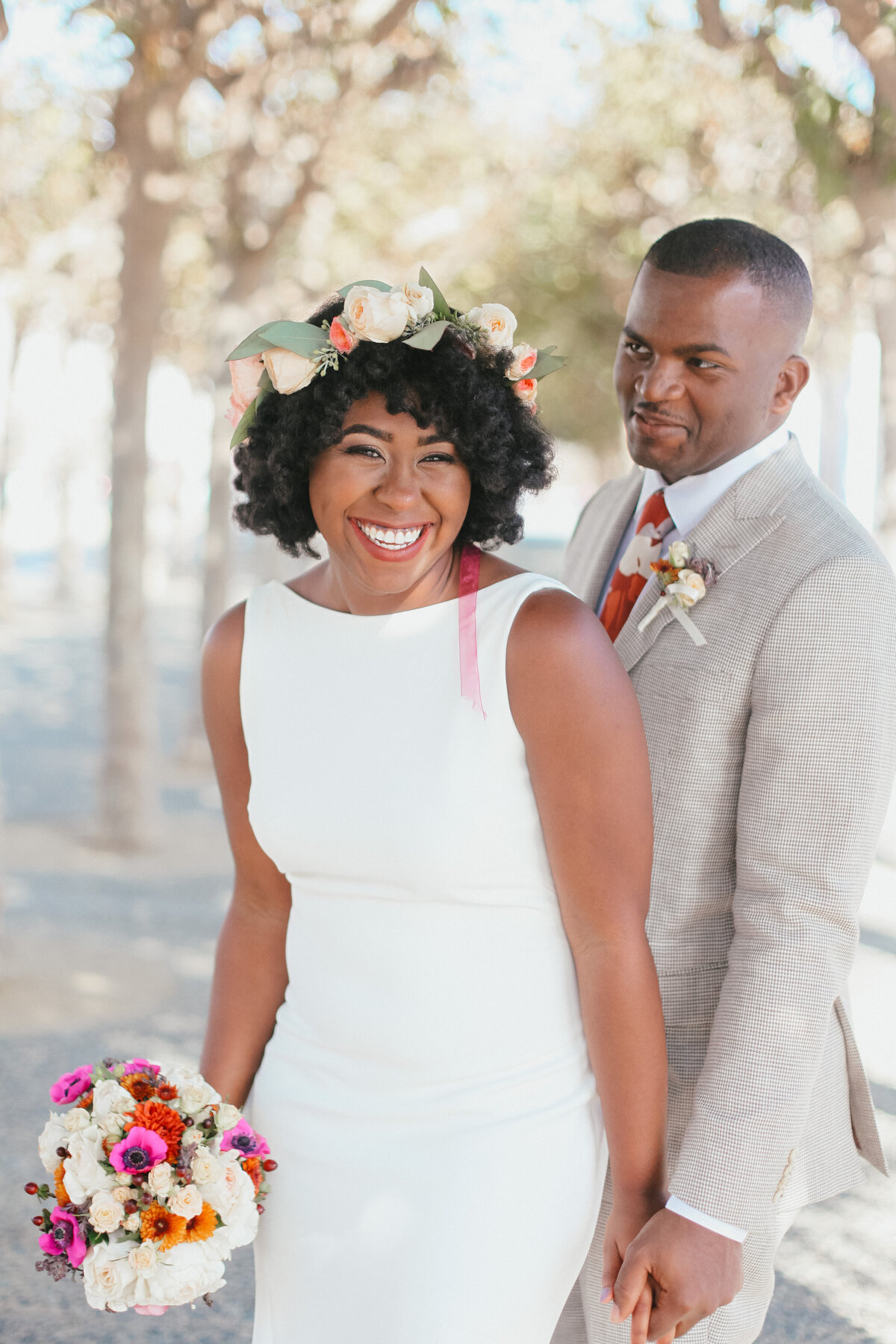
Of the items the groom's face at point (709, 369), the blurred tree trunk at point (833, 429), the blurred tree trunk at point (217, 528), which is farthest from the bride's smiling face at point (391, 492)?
the blurred tree trunk at point (833, 429)

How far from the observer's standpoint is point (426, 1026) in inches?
81.3

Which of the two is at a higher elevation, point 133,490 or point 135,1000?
point 133,490

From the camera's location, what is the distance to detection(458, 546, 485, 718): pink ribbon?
2.05 metres

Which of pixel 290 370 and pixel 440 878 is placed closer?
pixel 440 878

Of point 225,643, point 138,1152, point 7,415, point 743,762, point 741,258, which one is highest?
point 7,415

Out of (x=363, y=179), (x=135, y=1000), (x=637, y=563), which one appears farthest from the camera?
(x=363, y=179)

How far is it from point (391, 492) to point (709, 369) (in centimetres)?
67

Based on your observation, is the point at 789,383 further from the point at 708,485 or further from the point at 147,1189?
the point at 147,1189

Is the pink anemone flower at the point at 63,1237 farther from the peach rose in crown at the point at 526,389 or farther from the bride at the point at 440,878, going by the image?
A: the peach rose in crown at the point at 526,389

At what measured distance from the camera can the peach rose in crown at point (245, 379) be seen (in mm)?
2256

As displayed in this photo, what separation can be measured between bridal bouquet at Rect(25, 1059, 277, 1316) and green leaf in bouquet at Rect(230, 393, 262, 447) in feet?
3.55

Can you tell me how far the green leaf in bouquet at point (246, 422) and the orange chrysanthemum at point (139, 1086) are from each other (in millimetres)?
1062

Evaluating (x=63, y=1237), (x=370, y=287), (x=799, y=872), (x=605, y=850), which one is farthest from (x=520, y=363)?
(x=63, y=1237)

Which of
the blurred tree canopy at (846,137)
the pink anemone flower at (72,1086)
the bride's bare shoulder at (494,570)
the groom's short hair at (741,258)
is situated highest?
the blurred tree canopy at (846,137)
